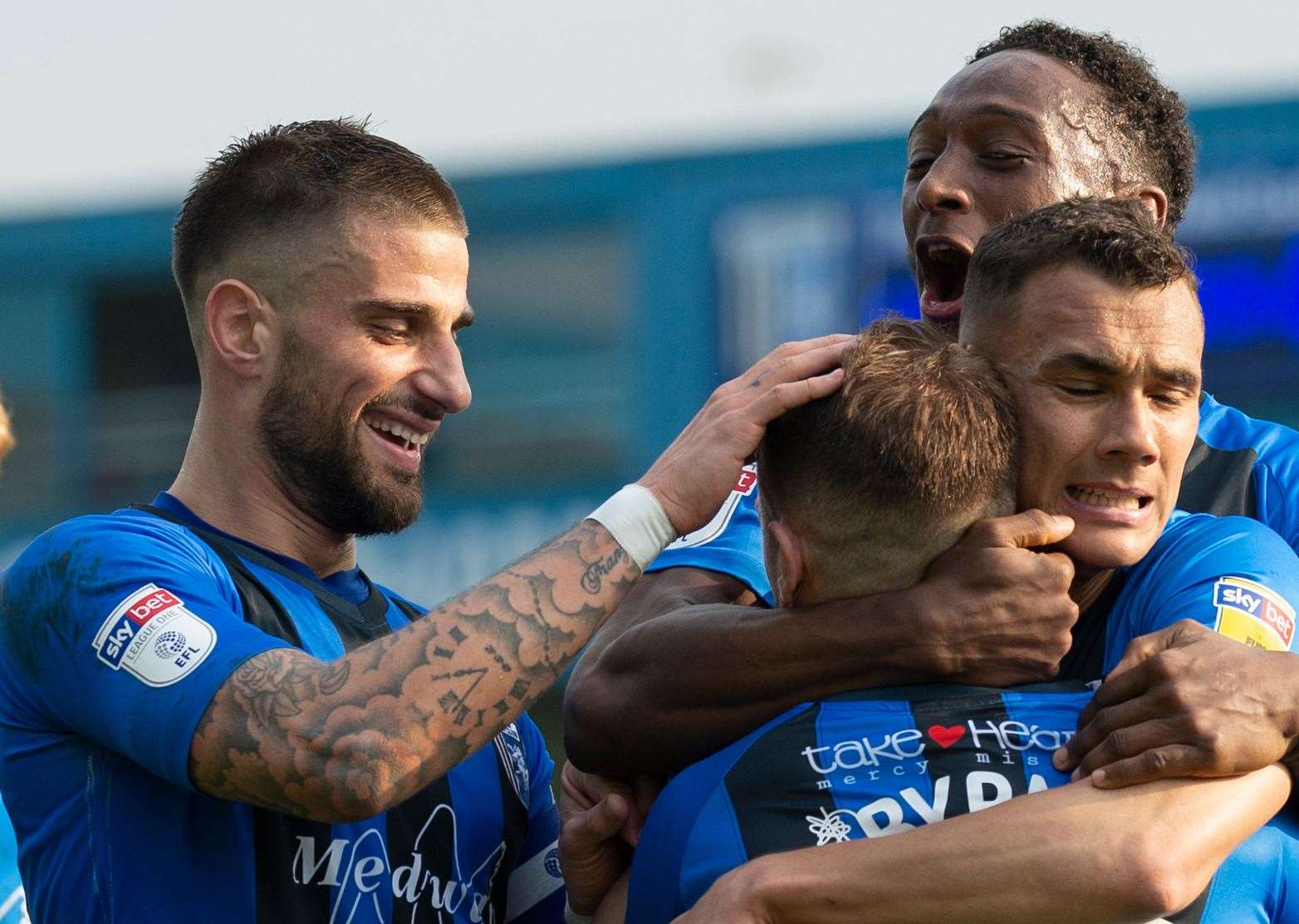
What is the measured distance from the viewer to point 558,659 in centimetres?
310

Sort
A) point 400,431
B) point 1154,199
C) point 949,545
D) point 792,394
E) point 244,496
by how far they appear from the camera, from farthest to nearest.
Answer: point 1154,199 < point 400,431 < point 244,496 < point 792,394 < point 949,545

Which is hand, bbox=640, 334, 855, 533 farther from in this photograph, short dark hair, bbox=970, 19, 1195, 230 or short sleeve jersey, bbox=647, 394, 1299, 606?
short dark hair, bbox=970, 19, 1195, 230

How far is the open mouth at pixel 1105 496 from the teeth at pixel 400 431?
142 centimetres

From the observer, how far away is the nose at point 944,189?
12.0ft

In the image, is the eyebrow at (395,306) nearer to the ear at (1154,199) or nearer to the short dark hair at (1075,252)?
the short dark hair at (1075,252)

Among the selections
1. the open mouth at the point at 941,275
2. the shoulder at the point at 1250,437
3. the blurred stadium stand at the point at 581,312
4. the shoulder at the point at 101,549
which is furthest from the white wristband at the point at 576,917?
the blurred stadium stand at the point at 581,312

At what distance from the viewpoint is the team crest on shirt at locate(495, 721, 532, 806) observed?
12.3 ft

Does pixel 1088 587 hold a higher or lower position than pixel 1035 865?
higher

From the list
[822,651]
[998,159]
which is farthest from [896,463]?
[998,159]

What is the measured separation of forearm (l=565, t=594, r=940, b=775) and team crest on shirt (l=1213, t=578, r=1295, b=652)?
0.43 metres

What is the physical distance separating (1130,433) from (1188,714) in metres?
0.47

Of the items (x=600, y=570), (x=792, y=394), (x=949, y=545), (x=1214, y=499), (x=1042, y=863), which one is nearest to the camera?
(x=1042, y=863)

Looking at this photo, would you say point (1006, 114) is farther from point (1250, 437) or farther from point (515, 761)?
point (515, 761)

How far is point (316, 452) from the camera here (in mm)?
3627
